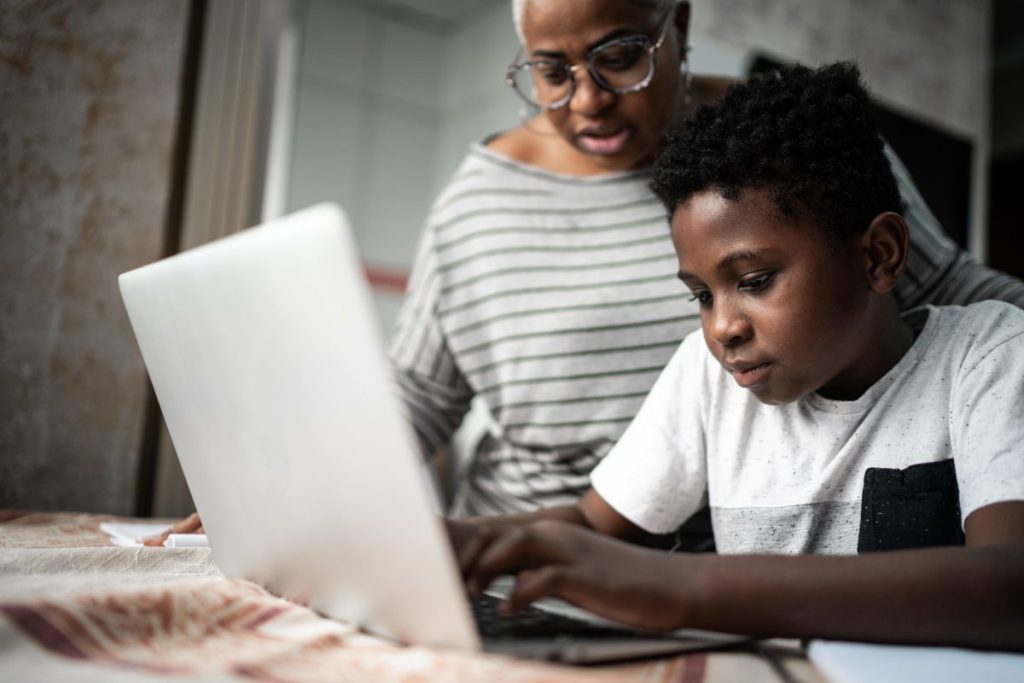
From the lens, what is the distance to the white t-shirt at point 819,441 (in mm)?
707

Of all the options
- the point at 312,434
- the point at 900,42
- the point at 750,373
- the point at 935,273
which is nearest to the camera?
the point at 312,434

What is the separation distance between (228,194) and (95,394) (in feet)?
1.28

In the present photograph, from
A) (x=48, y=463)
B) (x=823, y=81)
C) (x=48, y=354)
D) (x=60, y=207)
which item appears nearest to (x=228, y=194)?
(x=60, y=207)

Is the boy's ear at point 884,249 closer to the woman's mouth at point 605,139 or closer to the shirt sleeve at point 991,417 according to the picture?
the shirt sleeve at point 991,417

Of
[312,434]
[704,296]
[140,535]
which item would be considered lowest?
[140,535]

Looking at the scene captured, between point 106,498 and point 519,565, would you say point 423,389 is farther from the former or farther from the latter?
point 519,565

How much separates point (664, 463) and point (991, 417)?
33cm

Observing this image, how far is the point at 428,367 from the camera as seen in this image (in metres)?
1.32

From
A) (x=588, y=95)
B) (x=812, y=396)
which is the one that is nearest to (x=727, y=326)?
(x=812, y=396)

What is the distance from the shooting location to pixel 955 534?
29.4 inches

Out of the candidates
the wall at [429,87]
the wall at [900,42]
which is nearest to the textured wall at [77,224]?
the wall at [900,42]

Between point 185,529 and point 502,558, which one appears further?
point 185,529

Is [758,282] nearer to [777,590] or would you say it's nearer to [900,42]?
[777,590]

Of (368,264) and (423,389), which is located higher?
(368,264)
